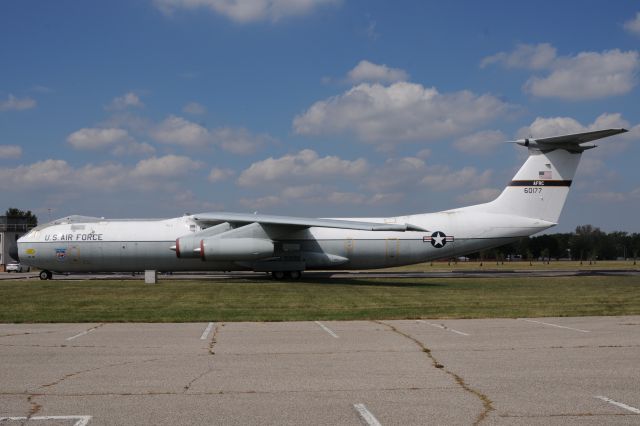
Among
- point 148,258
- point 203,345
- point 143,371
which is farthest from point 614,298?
point 148,258

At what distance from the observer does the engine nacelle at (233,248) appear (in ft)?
99.0

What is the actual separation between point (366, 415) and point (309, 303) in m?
13.1

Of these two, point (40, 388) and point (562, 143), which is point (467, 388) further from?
point (562, 143)

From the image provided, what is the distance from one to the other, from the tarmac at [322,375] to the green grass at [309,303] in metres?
2.46

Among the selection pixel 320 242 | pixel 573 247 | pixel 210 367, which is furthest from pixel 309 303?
pixel 573 247

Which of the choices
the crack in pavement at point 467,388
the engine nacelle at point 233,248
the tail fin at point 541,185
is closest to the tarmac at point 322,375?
the crack in pavement at point 467,388

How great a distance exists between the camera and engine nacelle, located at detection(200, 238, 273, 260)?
99.0ft

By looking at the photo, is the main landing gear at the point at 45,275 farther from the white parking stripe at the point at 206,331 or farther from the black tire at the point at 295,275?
the white parking stripe at the point at 206,331

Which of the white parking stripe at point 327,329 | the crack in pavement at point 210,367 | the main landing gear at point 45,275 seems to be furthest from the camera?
the main landing gear at point 45,275

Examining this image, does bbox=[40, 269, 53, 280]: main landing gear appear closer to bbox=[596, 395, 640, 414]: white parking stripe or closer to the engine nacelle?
the engine nacelle

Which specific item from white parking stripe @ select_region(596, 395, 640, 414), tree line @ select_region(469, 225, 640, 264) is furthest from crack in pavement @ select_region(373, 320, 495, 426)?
tree line @ select_region(469, 225, 640, 264)

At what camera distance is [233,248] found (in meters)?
30.3

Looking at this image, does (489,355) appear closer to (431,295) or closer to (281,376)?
(281,376)

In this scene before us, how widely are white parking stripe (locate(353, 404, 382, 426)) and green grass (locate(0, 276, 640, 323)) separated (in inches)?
330
